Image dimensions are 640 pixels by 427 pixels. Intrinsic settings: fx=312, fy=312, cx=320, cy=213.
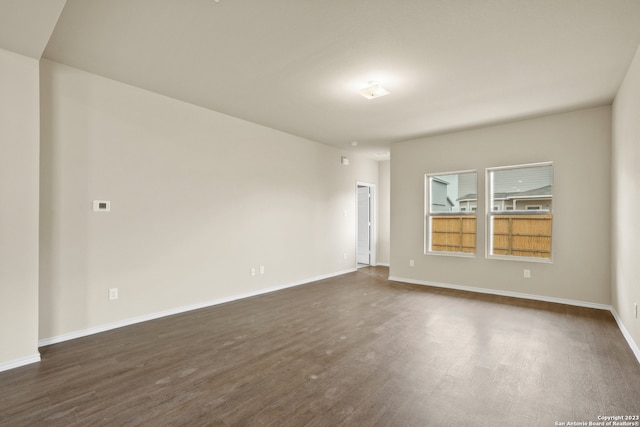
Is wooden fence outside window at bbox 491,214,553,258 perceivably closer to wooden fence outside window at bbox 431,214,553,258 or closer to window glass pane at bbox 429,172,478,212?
wooden fence outside window at bbox 431,214,553,258

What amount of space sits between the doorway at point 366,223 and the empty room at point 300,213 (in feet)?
6.70

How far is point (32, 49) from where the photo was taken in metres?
2.53

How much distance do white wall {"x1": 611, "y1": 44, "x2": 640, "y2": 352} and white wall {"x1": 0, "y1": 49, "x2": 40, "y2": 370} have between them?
5.23m

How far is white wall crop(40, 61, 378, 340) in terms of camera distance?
123 inches

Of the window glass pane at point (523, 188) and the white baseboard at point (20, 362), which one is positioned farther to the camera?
the window glass pane at point (523, 188)

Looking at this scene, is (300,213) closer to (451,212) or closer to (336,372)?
(451,212)

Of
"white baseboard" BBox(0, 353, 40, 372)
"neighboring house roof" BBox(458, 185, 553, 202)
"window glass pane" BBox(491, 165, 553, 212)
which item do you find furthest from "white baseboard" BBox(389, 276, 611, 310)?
"white baseboard" BBox(0, 353, 40, 372)

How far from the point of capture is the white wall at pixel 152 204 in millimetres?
3125

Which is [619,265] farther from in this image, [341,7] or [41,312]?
[41,312]

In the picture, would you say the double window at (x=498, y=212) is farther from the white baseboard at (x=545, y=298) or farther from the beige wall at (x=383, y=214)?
the beige wall at (x=383, y=214)

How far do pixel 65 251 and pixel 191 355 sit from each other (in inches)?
66.6

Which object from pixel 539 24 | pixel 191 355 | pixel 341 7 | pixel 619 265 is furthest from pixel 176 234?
pixel 619 265

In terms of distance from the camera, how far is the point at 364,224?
7934mm

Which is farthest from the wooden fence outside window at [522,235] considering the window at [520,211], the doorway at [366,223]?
the doorway at [366,223]
